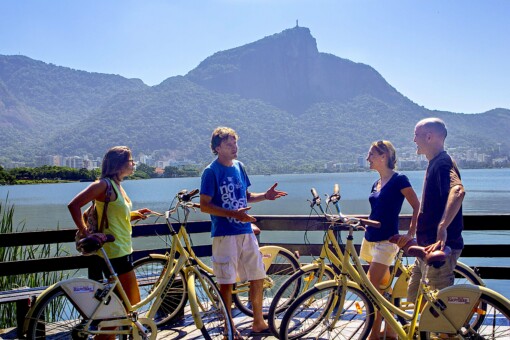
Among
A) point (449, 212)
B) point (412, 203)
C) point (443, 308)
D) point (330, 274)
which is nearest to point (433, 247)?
point (449, 212)

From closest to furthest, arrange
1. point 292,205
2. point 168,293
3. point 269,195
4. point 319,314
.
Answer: point 319,314, point 269,195, point 168,293, point 292,205

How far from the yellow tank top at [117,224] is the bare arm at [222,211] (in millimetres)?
586

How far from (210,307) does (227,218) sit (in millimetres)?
685

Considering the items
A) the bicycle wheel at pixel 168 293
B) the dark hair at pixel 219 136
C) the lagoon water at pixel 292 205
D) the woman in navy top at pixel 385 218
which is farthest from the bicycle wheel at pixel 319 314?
the lagoon water at pixel 292 205

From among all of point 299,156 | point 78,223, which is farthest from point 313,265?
point 299,156

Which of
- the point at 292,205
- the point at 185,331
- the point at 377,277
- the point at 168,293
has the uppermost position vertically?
the point at 377,277

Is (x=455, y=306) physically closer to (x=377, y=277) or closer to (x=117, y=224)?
(x=377, y=277)

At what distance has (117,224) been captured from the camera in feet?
12.4

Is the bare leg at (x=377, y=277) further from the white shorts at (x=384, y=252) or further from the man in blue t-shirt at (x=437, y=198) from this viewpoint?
the man in blue t-shirt at (x=437, y=198)

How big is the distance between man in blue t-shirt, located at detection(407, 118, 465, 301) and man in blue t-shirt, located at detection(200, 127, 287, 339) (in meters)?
1.31

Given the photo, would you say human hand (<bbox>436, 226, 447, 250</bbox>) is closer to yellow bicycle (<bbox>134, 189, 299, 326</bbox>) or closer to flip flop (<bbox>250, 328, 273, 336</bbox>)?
flip flop (<bbox>250, 328, 273, 336</bbox>)

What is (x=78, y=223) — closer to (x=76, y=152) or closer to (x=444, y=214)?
(x=444, y=214)

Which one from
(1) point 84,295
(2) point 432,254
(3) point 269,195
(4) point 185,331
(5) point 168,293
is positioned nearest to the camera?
(2) point 432,254

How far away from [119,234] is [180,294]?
1.39 metres
